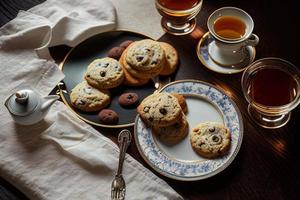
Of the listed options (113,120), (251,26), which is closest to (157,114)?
(113,120)

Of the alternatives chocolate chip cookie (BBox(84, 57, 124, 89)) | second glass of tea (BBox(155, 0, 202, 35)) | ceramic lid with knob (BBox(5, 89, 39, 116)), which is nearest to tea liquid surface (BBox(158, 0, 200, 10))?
second glass of tea (BBox(155, 0, 202, 35))

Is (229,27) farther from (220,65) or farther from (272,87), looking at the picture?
(272,87)

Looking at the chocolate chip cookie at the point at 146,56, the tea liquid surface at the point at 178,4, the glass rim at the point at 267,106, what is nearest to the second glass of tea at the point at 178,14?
the tea liquid surface at the point at 178,4

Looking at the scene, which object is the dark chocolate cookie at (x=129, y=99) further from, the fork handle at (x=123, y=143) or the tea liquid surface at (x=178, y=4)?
the tea liquid surface at (x=178, y=4)

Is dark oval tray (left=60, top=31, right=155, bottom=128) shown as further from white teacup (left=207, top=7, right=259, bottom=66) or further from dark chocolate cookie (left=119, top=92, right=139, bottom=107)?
white teacup (left=207, top=7, right=259, bottom=66)

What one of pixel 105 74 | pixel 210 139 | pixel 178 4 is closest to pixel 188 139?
pixel 210 139

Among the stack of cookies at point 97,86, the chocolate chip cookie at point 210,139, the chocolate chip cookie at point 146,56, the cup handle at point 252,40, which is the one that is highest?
the cup handle at point 252,40
